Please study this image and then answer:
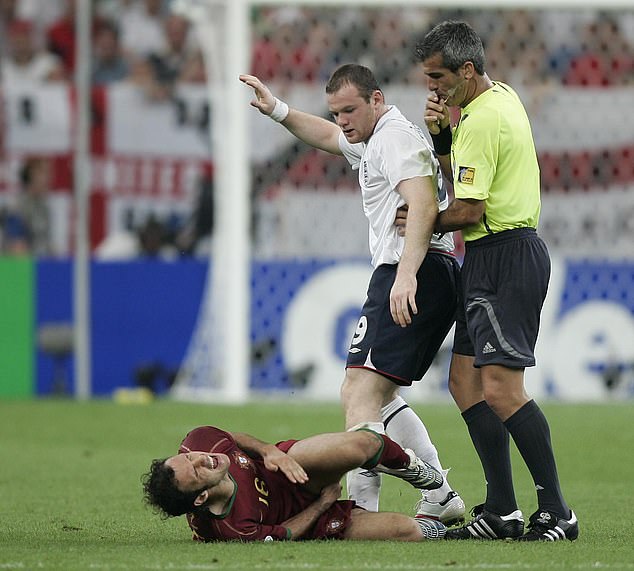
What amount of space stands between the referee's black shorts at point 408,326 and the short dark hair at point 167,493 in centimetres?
104

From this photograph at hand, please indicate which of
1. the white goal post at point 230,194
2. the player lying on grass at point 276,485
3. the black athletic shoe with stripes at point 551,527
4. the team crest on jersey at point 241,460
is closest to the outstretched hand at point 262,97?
the player lying on grass at point 276,485

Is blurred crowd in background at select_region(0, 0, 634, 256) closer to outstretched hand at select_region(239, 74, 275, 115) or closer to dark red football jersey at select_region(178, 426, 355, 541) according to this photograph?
outstretched hand at select_region(239, 74, 275, 115)

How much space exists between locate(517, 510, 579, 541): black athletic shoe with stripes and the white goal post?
855 cm

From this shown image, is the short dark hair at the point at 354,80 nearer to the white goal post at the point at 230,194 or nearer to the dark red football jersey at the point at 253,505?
the dark red football jersey at the point at 253,505

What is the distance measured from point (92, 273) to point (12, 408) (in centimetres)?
218

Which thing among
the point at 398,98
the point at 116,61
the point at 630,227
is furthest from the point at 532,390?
the point at 116,61

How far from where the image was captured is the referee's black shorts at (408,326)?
22.2 feet

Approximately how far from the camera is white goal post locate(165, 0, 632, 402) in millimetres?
14992

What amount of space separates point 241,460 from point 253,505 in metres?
0.21

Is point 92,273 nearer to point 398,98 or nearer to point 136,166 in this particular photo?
point 136,166

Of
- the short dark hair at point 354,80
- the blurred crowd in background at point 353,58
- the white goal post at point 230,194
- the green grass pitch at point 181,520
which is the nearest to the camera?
the green grass pitch at point 181,520

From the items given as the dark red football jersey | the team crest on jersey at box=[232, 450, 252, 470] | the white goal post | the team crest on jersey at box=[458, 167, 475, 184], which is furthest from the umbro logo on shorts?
the white goal post

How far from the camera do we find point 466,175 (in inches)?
256

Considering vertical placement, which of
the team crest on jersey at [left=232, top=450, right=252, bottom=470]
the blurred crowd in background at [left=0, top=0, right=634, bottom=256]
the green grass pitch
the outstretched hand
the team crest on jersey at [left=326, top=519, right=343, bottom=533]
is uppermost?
the blurred crowd in background at [left=0, top=0, right=634, bottom=256]
